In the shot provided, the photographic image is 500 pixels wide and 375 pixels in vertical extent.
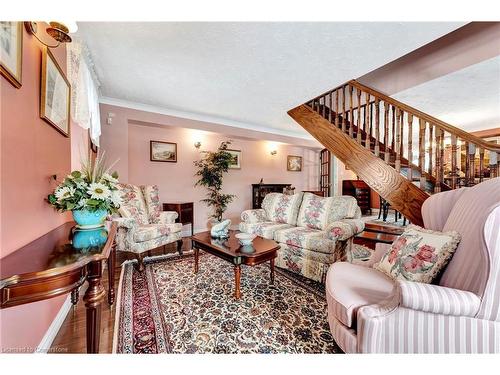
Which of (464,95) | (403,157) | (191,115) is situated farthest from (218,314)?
(464,95)

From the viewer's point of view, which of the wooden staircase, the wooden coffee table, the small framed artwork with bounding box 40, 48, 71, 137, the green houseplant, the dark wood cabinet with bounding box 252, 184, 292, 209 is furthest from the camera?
→ the dark wood cabinet with bounding box 252, 184, 292, 209

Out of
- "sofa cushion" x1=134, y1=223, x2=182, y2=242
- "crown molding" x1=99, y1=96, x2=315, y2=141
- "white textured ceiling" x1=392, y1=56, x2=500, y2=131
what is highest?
"white textured ceiling" x1=392, y1=56, x2=500, y2=131

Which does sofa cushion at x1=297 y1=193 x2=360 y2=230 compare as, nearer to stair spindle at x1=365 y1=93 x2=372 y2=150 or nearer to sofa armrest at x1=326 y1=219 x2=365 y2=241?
sofa armrest at x1=326 y1=219 x2=365 y2=241

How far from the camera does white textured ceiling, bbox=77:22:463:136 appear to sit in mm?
1837

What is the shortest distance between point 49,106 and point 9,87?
43 cm

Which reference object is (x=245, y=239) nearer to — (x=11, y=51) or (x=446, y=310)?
(x=446, y=310)

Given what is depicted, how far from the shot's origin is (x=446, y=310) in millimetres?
915

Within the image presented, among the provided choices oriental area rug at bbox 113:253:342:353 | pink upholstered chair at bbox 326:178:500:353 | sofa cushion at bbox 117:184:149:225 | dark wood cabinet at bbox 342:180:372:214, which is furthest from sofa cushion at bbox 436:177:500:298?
dark wood cabinet at bbox 342:180:372:214

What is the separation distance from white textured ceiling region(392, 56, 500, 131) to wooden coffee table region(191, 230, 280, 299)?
9.74 feet

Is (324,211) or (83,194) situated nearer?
(83,194)

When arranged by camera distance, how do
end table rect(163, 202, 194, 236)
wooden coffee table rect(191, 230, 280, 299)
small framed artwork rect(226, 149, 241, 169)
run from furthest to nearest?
small framed artwork rect(226, 149, 241, 169) < end table rect(163, 202, 194, 236) < wooden coffee table rect(191, 230, 280, 299)

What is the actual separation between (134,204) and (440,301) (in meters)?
3.13
